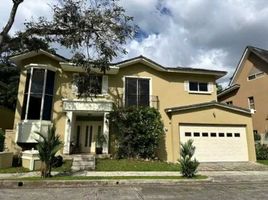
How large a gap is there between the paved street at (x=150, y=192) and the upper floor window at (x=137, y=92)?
9535 mm

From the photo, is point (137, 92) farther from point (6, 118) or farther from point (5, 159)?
point (6, 118)

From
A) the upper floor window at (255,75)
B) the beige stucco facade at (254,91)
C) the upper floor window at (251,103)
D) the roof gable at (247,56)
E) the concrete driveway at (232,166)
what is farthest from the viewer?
the upper floor window at (251,103)

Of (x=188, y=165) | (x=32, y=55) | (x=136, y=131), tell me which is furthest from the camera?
(x=32, y=55)

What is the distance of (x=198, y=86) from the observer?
68.4 feet

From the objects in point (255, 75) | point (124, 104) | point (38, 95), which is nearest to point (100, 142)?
point (124, 104)

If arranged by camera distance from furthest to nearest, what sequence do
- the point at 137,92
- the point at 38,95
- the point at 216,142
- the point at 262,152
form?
the point at 137,92 < the point at 262,152 < the point at 216,142 < the point at 38,95

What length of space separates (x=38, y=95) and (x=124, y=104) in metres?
6.05

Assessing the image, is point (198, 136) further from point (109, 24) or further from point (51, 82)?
point (51, 82)

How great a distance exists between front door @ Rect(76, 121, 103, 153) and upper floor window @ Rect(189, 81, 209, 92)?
7713mm

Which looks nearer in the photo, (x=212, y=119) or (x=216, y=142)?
(x=216, y=142)

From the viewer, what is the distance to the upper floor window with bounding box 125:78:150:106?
19422 millimetres

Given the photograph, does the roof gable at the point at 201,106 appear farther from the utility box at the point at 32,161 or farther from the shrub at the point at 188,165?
the utility box at the point at 32,161

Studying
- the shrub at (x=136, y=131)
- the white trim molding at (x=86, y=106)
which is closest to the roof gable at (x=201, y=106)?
the shrub at (x=136, y=131)

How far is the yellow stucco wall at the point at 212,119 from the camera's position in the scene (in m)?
18.1
